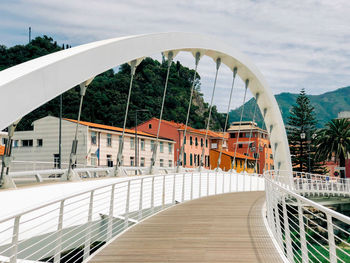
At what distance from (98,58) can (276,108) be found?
21.5 metres

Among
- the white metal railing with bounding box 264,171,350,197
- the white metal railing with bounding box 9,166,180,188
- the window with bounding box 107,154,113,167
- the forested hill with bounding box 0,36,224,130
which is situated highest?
the forested hill with bounding box 0,36,224,130

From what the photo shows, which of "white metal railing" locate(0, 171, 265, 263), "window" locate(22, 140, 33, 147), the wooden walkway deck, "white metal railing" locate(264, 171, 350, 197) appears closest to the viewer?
the wooden walkway deck

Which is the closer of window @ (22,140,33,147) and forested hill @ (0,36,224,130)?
window @ (22,140,33,147)

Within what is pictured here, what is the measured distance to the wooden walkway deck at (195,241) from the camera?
659cm

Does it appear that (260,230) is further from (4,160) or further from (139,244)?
(4,160)

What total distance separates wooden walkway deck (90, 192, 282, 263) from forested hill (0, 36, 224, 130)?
3486 centimetres

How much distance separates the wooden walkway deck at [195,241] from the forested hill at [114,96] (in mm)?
34861

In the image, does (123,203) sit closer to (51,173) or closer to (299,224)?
(51,173)

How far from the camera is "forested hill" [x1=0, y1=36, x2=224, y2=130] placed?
48938 mm

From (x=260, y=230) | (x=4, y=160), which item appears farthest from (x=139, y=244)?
(x=4, y=160)

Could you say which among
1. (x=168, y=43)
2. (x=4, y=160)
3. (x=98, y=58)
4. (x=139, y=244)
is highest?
(x=168, y=43)

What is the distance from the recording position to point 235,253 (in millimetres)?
6805

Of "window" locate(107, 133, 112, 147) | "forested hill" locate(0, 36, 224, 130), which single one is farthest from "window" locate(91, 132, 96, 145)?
"forested hill" locate(0, 36, 224, 130)

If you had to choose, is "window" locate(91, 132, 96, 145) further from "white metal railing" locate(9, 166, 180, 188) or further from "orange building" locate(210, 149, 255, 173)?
"orange building" locate(210, 149, 255, 173)
